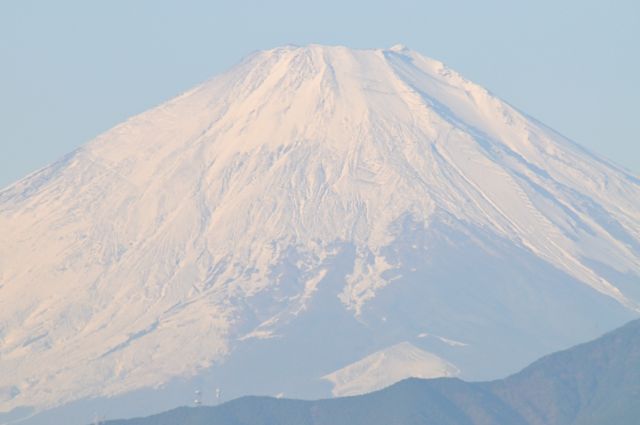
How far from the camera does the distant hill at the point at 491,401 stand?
347 feet

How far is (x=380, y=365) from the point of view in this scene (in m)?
179

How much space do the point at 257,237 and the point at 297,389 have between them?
1058 inches

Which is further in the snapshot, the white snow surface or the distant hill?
the white snow surface

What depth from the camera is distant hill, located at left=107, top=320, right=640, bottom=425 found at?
105750 mm

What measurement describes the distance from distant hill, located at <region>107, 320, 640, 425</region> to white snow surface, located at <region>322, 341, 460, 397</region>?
2345 inches

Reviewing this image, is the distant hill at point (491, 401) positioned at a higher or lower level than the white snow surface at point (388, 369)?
higher

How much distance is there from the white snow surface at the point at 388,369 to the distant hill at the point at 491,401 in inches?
2345

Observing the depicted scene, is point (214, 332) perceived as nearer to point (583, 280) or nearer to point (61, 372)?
point (61, 372)

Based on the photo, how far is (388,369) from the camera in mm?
177250

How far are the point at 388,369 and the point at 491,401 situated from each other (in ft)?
227

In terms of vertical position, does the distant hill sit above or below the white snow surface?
above

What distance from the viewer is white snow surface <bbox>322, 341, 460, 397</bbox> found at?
17275cm

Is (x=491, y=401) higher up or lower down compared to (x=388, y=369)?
higher up

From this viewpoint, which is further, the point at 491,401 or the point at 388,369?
the point at 388,369
